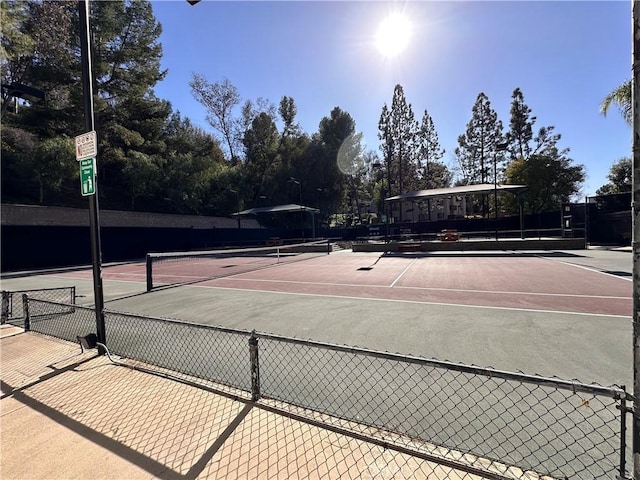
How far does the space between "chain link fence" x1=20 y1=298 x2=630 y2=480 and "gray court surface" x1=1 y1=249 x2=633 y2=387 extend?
1.82 ft

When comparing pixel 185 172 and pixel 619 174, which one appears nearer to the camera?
pixel 185 172

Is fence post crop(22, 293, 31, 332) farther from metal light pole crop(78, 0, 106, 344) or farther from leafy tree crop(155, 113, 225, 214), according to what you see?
leafy tree crop(155, 113, 225, 214)

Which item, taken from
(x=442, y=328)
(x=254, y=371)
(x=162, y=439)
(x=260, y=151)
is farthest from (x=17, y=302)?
(x=260, y=151)

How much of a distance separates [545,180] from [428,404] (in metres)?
40.6

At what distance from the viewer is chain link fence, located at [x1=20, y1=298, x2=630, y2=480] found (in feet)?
8.11

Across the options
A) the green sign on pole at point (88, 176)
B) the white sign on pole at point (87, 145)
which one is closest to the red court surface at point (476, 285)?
the green sign on pole at point (88, 176)

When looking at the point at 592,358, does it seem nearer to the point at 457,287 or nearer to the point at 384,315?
the point at 384,315

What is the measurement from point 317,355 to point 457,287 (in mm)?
6755

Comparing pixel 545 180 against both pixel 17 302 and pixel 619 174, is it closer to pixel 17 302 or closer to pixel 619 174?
pixel 619 174

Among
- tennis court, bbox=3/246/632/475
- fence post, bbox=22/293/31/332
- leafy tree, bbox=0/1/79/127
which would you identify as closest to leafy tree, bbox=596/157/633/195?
tennis court, bbox=3/246/632/475

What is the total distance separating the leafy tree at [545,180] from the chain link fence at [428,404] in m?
38.0

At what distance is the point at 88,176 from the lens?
502cm

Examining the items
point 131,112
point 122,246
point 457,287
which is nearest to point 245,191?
point 131,112

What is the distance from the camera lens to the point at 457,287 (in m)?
10.4
